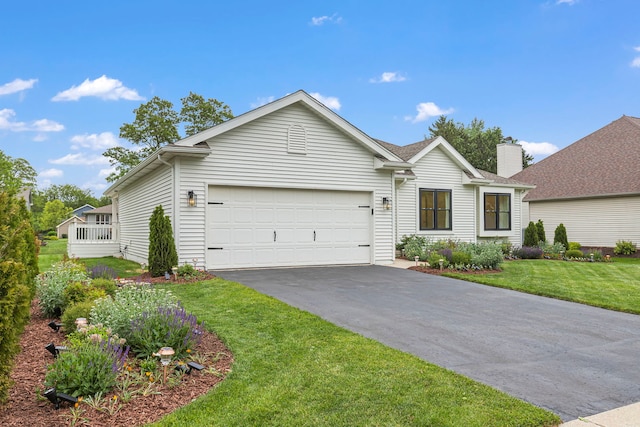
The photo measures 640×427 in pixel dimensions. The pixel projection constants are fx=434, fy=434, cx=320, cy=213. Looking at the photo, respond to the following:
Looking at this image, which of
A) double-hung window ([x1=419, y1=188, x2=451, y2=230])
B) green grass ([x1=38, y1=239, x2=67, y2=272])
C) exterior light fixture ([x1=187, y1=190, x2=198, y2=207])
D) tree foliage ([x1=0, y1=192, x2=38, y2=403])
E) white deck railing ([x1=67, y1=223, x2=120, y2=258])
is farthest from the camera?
white deck railing ([x1=67, y1=223, x2=120, y2=258])

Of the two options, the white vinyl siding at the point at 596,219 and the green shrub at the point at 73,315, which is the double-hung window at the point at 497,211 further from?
the green shrub at the point at 73,315

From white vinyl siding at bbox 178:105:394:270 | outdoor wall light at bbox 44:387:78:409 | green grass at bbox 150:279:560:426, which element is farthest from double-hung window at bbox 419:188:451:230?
outdoor wall light at bbox 44:387:78:409

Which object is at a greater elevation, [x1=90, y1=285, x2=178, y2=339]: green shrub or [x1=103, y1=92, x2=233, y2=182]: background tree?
[x1=103, y1=92, x2=233, y2=182]: background tree

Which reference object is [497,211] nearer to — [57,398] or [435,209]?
[435,209]

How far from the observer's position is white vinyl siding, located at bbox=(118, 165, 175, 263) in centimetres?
1195

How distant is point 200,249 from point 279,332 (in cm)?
631

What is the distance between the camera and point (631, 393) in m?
3.85

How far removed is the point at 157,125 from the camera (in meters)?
35.7

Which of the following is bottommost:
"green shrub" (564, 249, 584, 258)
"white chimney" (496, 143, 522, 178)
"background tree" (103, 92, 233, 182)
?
"green shrub" (564, 249, 584, 258)

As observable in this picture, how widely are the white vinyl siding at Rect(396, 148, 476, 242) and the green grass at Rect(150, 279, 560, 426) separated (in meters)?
11.5

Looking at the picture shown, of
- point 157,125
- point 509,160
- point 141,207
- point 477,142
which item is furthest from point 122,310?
point 477,142

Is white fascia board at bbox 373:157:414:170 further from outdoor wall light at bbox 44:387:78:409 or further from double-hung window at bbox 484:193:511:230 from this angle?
outdoor wall light at bbox 44:387:78:409

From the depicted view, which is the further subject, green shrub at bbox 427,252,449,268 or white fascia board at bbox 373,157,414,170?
white fascia board at bbox 373,157,414,170

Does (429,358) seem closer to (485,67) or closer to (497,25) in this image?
(497,25)
